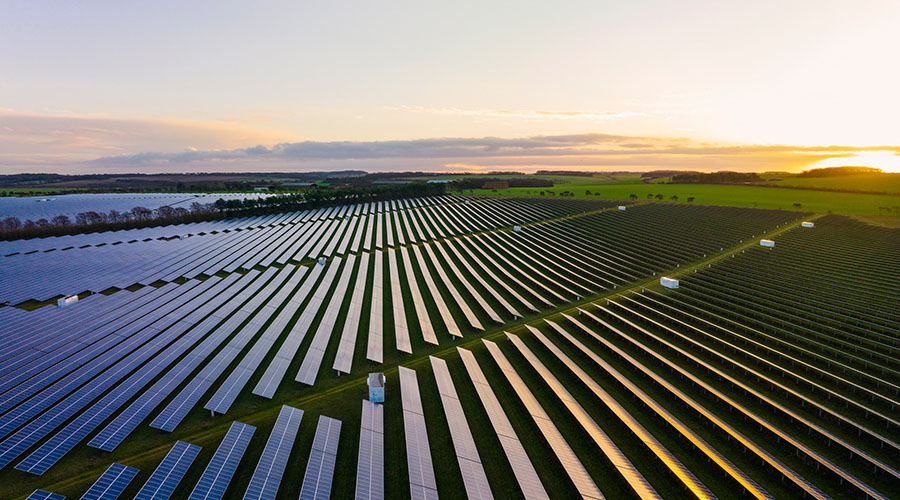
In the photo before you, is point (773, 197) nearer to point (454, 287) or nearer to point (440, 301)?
point (454, 287)

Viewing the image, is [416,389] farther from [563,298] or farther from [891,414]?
[891,414]

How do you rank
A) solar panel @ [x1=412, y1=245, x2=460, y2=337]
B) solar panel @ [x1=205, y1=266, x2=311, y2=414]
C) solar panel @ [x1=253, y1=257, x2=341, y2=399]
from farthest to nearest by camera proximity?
1. solar panel @ [x1=412, y1=245, x2=460, y2=337]
2. solar panel @ [x1=253, y1=257, x2=341, y2=399]
3. solar panel @ [x1=205, y1=266, x2=311, y2=414]

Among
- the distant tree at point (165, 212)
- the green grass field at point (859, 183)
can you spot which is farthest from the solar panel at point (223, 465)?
→ the green grass field at point (859, 183)

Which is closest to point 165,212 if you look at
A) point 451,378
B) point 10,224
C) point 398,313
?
point 10,224

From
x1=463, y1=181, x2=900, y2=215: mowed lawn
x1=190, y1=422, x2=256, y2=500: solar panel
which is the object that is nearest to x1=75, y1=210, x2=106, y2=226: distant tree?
x1=190, y1=422, x2=256, y2=500: solar panel

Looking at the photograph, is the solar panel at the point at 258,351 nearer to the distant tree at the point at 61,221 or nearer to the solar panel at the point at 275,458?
the solar panel at the point at 275,458

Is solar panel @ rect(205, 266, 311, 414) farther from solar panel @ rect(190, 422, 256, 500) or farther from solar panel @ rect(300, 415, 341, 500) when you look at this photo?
solar panel @ rect(300, 415, 341, 500)

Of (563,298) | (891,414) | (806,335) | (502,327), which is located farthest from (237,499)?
(806,335)
